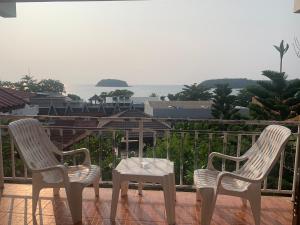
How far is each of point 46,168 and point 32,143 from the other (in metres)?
0.58

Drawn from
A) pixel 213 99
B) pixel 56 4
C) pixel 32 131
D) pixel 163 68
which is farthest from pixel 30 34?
pixel 213 99

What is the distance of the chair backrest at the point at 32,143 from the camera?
3.04 meters

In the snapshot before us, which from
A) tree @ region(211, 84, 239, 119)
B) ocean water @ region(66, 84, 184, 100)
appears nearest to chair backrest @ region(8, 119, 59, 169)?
tree @ region(211, 84, 239, 119)

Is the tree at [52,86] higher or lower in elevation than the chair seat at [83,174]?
higher

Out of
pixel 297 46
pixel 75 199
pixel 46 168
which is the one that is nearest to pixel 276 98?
pixel 297 46

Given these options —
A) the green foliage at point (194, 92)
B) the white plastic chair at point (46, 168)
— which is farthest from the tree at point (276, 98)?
the white plastic chair at point (46, 168)

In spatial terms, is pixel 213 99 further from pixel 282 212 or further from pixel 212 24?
pixel 282 212

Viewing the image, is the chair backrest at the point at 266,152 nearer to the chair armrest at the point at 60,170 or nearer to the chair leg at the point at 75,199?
the chair leg at the point at 75,199

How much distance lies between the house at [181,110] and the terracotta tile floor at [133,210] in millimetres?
19287

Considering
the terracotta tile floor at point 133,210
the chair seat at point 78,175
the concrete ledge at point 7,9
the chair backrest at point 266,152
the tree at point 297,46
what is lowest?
the terracotta tile floor at point 133,210

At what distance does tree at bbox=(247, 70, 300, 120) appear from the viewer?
610 inches

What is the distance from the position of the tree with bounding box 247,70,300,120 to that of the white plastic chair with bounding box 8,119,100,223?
1422cm

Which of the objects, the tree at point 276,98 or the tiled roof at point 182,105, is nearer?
the tree at point 276,98

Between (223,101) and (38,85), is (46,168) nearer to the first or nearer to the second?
(223,101)
